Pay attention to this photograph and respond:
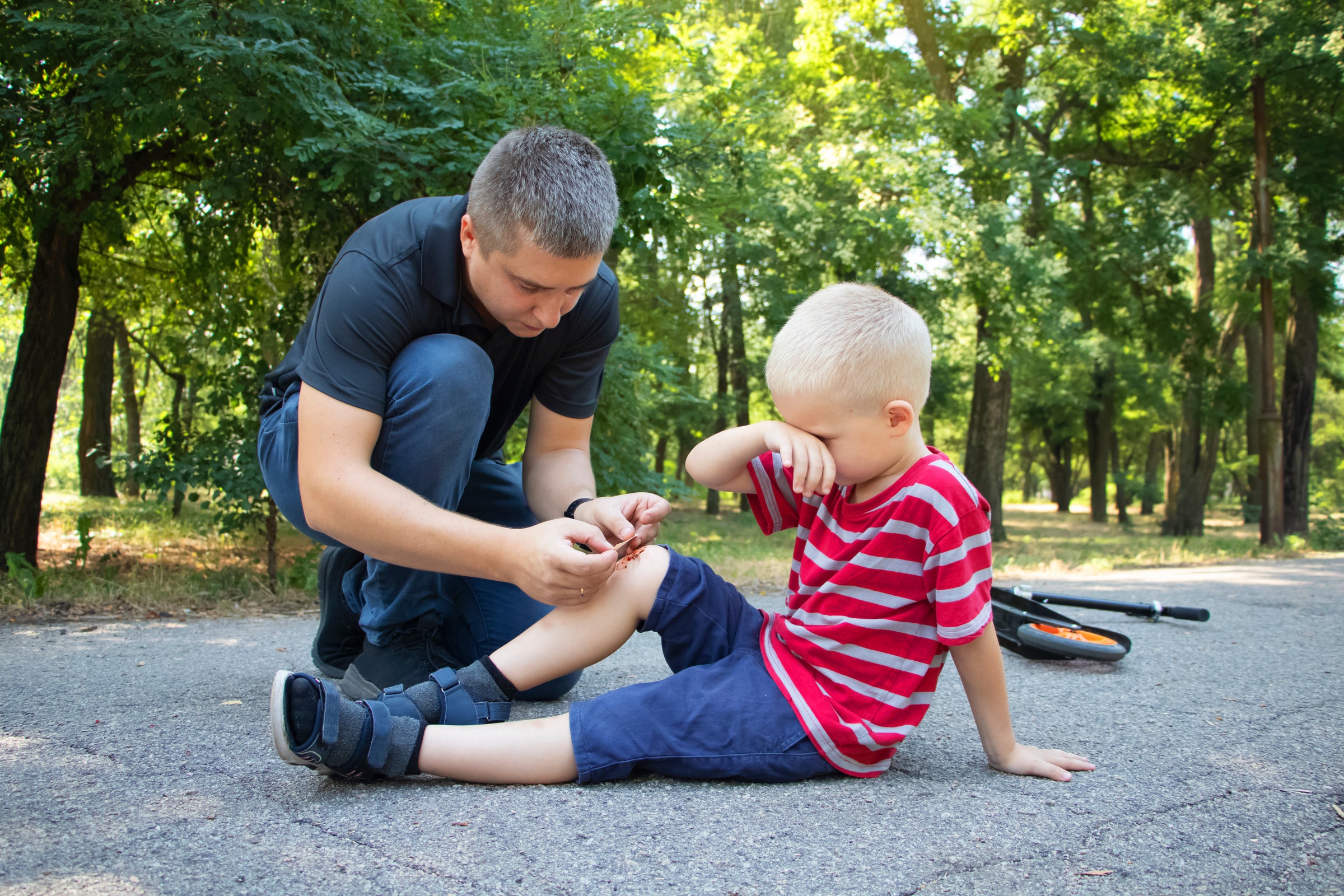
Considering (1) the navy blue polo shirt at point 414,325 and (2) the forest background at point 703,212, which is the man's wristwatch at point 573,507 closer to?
(1) the navy blue polo shirt at point 414,325

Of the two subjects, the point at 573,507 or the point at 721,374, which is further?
the point at 721,374

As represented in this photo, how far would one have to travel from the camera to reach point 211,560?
20.6 ft

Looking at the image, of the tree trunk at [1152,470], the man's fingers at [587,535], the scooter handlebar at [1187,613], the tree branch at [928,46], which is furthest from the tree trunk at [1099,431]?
the man's fingers at [587,535]

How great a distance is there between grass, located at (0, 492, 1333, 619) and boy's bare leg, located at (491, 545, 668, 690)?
2.66 m

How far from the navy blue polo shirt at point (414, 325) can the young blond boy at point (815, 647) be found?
74 centimetres

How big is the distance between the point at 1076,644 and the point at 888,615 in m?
1.54

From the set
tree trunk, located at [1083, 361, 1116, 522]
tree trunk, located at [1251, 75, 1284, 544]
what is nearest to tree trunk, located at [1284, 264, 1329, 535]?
tree trunk, located at [1251, 75, 1284, 544]

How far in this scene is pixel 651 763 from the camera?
5.97 ft

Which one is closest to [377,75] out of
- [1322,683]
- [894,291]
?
[1322,683]

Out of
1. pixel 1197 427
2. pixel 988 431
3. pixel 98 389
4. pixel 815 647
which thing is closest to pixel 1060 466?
pixel 1197 427

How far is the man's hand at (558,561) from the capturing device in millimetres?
1759

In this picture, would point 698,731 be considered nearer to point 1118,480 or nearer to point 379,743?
point 379,743

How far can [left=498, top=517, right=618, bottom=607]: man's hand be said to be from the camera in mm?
1759

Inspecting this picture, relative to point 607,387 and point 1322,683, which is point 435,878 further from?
point 607,387
